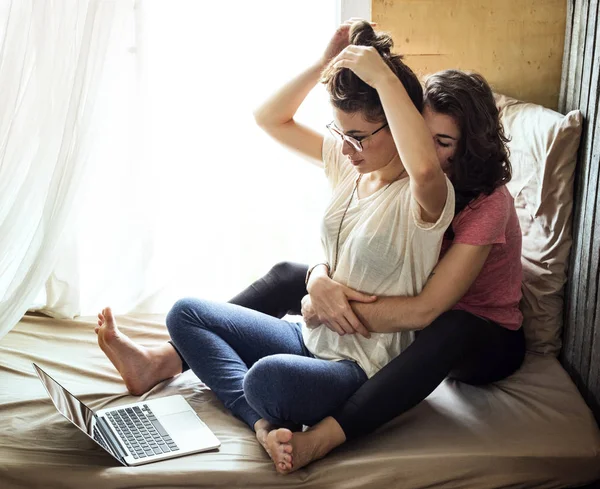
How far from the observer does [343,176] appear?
1.92 metres

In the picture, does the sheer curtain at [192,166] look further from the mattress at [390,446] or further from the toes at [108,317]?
the mattress at [390,446]

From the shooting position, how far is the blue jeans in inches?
66.5

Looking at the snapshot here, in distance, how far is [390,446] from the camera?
5.60 feet

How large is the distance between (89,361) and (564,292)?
127cm

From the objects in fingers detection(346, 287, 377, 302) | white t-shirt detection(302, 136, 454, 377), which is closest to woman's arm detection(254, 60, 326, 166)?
white t-shirt detection(302, 136, 454, 377)

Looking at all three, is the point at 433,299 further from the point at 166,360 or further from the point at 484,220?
the point at 166,360

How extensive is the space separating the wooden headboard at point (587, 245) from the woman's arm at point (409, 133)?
519 mm

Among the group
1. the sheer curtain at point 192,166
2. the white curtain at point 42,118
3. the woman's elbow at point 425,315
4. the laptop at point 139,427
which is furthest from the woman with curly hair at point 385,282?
the sheer curtain at point 192,166

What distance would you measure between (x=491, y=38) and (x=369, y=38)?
3.05ft

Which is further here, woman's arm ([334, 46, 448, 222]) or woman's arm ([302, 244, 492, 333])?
woman's arm ([302, 244, 492, 333])

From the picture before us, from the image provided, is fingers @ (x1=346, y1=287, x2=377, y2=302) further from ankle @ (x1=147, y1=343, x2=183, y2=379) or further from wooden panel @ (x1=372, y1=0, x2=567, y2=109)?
wooden panel @ (x1=372, y1=0, x2=567, y2=109)

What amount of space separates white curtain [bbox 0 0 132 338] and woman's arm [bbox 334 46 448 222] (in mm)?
802

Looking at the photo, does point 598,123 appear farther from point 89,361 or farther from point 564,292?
point 89,361

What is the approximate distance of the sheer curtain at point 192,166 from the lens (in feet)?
8.29
